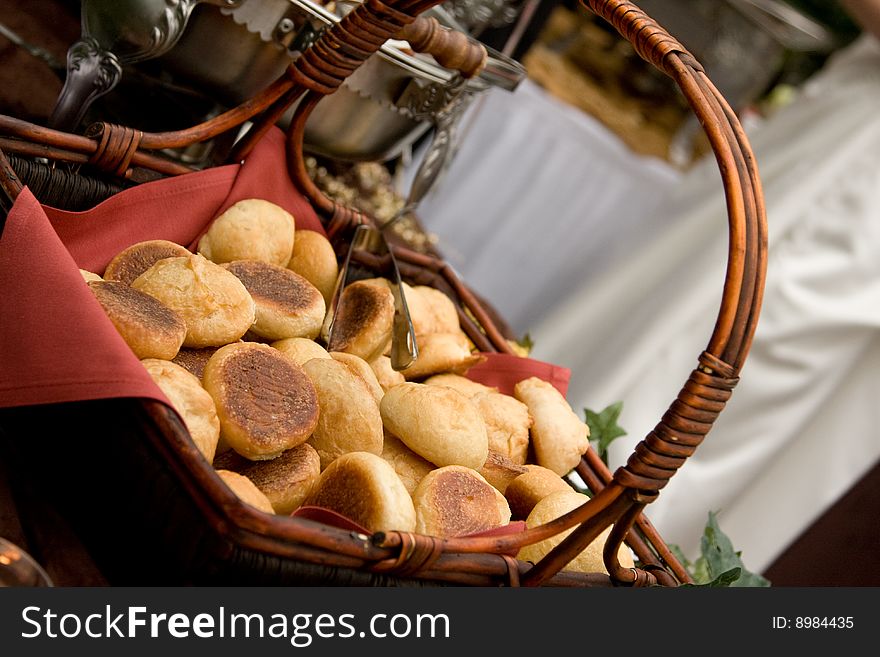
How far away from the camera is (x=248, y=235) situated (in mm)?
791

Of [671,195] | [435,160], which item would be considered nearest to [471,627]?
[435,160]

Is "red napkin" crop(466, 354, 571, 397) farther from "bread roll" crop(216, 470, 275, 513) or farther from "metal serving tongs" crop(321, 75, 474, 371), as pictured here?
"bread roll" crop(216, 470, 275, 513)

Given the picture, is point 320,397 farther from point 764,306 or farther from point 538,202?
point 538,202

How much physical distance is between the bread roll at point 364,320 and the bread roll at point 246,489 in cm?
26

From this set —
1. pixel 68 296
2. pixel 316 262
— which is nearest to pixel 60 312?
pixel 68 296

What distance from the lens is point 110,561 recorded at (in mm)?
530

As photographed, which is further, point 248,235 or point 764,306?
point 764,306

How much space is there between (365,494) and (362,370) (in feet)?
0.61

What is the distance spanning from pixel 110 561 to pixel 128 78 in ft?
2.16

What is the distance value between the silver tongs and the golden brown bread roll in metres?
0.04

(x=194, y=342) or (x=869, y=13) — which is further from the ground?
(x=869, y=13)

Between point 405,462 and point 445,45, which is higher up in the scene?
point 445,45

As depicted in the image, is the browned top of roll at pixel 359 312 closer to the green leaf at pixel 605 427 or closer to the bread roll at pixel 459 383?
the bread roll at pixel 459 383

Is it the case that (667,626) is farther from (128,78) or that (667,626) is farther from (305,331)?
(128,78)
